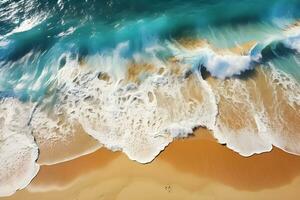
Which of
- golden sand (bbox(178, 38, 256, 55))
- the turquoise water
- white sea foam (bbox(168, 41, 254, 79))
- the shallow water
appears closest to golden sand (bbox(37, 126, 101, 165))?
the shallow water

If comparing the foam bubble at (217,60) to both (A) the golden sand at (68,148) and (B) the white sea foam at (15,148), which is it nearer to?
(A) the golden sand at (68,148)

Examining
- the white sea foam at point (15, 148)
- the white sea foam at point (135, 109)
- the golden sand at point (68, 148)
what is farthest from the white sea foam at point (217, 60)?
the white sea foam at point (15, 148)

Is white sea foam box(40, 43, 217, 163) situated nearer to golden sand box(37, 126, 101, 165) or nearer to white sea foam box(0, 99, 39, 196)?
golden sand box(37, 126, 101, 165)

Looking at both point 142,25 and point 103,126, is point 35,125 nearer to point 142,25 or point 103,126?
point 103,126

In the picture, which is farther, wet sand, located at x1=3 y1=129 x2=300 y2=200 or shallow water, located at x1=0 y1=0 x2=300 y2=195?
shallow water, located at x1=0 y1=0 x2=300 y2=195

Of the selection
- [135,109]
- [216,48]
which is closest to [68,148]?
[135,109]

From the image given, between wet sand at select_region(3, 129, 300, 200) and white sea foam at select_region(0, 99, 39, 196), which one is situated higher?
white sea foam at select_region(0, 99, 39, 196)

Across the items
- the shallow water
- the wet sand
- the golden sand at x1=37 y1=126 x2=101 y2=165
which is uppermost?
the shallow water
